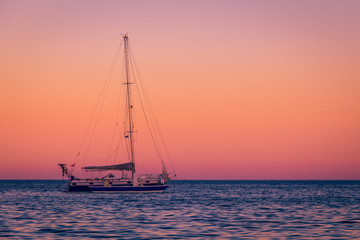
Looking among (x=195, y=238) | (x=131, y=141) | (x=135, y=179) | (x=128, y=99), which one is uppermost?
(x=128, y=99)

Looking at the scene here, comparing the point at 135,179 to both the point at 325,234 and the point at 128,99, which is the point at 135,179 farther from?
the point at 325,234

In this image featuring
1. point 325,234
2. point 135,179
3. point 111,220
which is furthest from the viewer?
point 135,179

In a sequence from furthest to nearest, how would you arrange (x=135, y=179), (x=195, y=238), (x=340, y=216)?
(x=135, y=179), (x=340, y=216), (x=195, y=238)

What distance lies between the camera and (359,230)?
144ft

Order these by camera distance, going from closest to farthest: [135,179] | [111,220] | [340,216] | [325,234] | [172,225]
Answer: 1. [325,234]
2. [172,225]
3. [111,220]
4. [340,216]
5. [135,179]

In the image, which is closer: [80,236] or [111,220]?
[80,236]

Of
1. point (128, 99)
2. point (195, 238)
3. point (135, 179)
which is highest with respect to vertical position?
point (128, 99)

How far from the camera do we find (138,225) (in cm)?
4712

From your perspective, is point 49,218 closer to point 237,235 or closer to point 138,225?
point 138,225

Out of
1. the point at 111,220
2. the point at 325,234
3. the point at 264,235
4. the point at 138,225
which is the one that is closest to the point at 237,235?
the point at 264,235

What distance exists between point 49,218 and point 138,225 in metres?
12.3

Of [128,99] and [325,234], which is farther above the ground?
[128,99]

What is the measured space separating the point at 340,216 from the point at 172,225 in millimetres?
22532

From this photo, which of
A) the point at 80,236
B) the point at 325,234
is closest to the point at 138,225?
the point at 80,236
